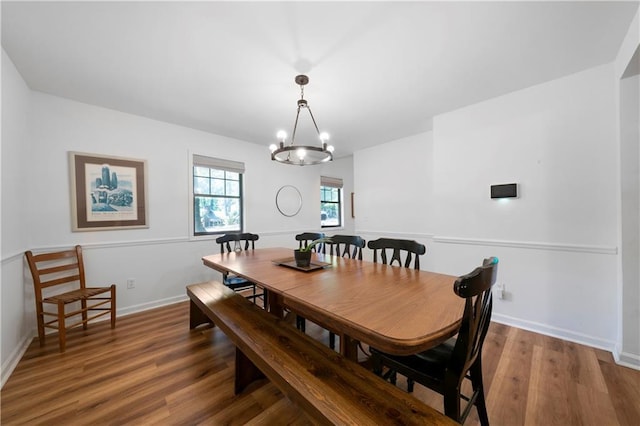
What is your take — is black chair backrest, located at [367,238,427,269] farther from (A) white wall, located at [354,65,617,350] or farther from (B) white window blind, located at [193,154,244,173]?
(B) white window blind, located at [193,154,244,173]

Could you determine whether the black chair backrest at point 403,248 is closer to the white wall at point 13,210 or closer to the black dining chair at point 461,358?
the black dining chair at point 461,358

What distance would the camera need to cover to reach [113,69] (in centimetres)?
209

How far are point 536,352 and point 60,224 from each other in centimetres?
482

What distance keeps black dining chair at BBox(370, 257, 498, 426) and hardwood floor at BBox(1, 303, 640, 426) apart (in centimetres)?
49

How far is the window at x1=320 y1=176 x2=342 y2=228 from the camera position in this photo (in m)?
5.67

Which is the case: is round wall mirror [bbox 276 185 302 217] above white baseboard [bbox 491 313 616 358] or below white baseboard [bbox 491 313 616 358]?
above

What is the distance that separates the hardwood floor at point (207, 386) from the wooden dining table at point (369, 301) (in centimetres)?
59

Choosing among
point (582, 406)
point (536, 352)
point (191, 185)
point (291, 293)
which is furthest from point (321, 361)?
point (191, 185)

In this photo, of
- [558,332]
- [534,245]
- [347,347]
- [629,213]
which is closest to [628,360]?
[558,332]

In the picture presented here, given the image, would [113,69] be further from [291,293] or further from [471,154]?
[471,154]

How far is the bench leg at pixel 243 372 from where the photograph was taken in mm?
1626

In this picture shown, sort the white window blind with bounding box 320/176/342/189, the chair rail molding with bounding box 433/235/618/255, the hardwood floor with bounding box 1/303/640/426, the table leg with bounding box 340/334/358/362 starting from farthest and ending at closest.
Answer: the white window blind with bounding box 320/176/342/189, the chair rail molding with bounding box 433/235/618/255, the table leg with bounding box 340/334/358/362, the hardwood floor with bounding box 1/303/640/426

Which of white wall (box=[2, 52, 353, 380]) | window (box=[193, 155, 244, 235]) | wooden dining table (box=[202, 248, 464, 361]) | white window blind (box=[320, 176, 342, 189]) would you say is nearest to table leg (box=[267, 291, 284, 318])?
wooden dining table (box=[202, 248, 464, 361])

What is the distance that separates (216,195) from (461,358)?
3713 millimetres
